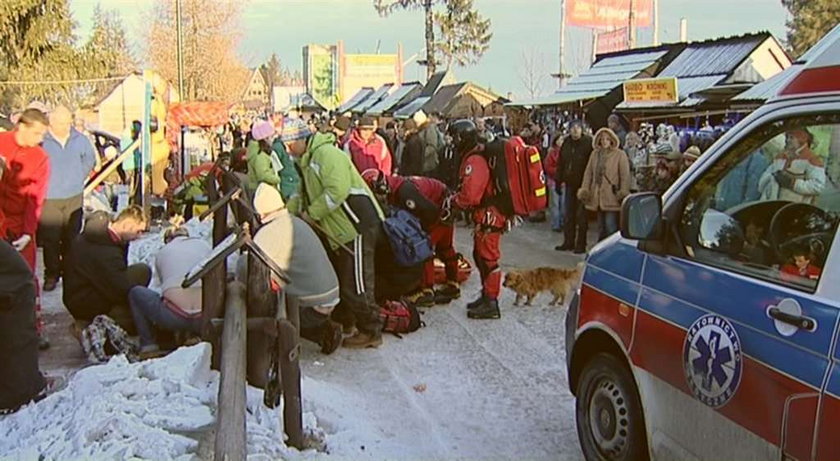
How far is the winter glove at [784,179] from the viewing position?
3.38 m

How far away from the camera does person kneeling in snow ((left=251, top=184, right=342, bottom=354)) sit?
6070 mm

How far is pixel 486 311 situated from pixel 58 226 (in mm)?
4380

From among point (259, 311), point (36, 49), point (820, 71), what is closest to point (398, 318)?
point (259, 311)

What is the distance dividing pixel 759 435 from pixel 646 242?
113 centimetres

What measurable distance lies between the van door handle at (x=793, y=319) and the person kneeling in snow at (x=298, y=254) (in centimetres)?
359

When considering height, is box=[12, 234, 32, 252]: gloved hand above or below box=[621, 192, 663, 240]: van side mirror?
below

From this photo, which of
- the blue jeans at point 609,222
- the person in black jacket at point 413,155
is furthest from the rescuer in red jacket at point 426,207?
the person in black jacket at point 413,155

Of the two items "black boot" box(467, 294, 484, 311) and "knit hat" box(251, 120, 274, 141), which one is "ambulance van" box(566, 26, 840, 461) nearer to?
"black boot" box(467, 294, 484, 311)

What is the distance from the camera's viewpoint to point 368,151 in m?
12.2

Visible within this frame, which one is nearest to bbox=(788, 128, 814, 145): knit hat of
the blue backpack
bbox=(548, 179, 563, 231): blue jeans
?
the blue backpack

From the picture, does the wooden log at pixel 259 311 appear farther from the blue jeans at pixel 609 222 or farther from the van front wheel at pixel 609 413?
the blue jeans at pixel 609 222

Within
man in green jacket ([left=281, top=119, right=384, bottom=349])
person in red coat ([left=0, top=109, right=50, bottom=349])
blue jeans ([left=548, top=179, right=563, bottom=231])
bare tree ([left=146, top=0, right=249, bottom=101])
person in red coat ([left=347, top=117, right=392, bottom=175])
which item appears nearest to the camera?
man in green jacket ([left=281, top=119, right=384, bottom=349])

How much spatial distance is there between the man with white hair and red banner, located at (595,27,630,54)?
34.9 metres

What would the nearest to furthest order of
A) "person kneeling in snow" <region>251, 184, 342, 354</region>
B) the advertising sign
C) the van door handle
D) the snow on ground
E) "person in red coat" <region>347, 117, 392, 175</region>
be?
the van door handle, the snow on ground, "person kneeling in snow" <region>251, 184, 342, 354</region>, "person in red coat" <region>347, 117, 392, 175</region>, the advertising sign
